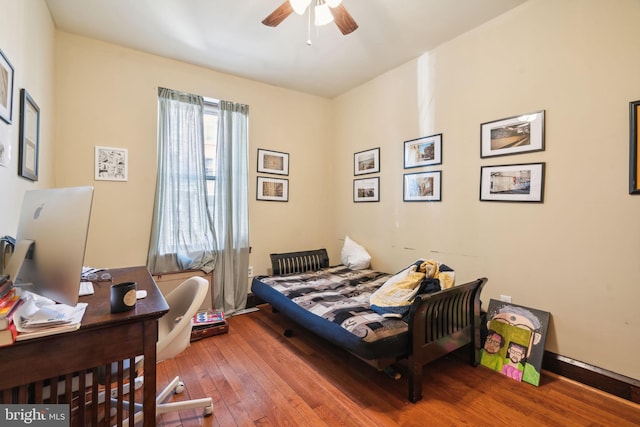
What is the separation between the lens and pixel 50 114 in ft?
7.96

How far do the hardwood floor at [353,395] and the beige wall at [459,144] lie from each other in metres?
0.41

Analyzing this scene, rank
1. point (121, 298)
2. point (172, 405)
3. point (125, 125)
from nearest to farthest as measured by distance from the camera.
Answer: point (121, 298), point (172, 405), point (125, 125)

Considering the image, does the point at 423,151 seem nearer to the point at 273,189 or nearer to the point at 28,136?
the point at 273,189

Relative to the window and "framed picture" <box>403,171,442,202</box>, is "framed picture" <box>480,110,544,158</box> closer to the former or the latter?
"framed picture" <box>403,171,442,202</box>

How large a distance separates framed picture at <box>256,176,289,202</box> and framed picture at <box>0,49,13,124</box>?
7.47 feet

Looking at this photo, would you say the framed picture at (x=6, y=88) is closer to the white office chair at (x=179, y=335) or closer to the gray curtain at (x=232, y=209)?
the white office chair at (x=179, y=335)

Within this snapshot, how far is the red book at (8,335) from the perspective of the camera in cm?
94

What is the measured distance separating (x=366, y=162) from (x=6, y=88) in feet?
10.4

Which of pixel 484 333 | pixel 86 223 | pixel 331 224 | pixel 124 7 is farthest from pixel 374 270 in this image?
pixel 124 7

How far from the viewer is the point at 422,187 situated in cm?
303

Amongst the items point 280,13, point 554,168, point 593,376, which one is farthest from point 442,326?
point 280,13

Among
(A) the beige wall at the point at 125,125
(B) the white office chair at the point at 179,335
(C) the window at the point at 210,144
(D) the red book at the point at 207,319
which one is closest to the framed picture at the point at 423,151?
(A) the beige wall at the point at 125,125

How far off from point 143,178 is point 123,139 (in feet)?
1.37

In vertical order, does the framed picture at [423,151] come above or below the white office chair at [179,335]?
above
